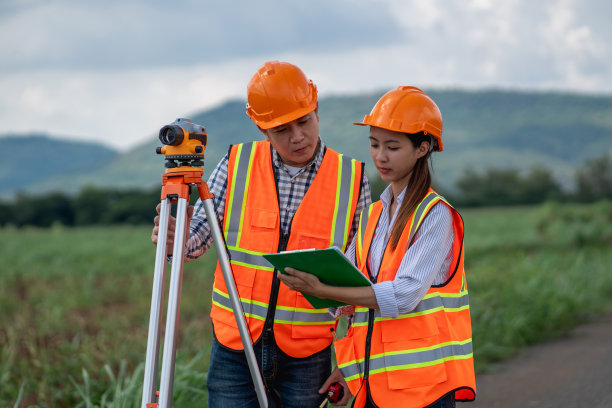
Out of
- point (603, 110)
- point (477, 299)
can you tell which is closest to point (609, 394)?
point (477, 299)

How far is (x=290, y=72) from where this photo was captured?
2.50 m

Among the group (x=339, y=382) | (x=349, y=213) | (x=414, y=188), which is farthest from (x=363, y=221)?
(x=339, y=382)

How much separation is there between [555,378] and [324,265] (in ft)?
14.3

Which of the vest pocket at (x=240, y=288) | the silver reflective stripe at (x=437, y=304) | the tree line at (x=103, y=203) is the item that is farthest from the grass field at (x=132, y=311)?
the tree line at (x=103, y=203)

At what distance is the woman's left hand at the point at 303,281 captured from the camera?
7.02 feet

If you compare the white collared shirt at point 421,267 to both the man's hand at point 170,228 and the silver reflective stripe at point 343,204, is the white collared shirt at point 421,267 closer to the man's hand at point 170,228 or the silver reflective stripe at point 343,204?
the silver reflective stripe at point 343,204

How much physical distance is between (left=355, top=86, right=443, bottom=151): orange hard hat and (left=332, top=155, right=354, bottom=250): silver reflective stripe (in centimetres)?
32

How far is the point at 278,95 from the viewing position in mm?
2430

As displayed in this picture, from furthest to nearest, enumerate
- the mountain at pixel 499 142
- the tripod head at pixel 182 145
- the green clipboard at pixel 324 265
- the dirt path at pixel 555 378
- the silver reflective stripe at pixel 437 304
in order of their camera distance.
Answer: the mountain at pixel 499 142
the dirt path at pixel 555 378
the silver reflective stripe at pixel 437 304
the tripod head at pixel 182 145
the green clipboard at pixel 324 265

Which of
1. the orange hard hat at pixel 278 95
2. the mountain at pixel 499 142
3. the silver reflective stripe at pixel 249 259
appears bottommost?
the silver reflective stripe at pixel 249 259

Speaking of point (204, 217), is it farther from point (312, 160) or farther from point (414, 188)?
point (414, 188)

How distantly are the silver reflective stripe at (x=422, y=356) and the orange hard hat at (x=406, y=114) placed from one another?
0.70 m

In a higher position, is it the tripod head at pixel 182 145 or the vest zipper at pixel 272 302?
the tripod head at pixel 182 145

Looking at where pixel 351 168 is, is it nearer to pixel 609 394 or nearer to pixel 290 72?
pixel 290 72
